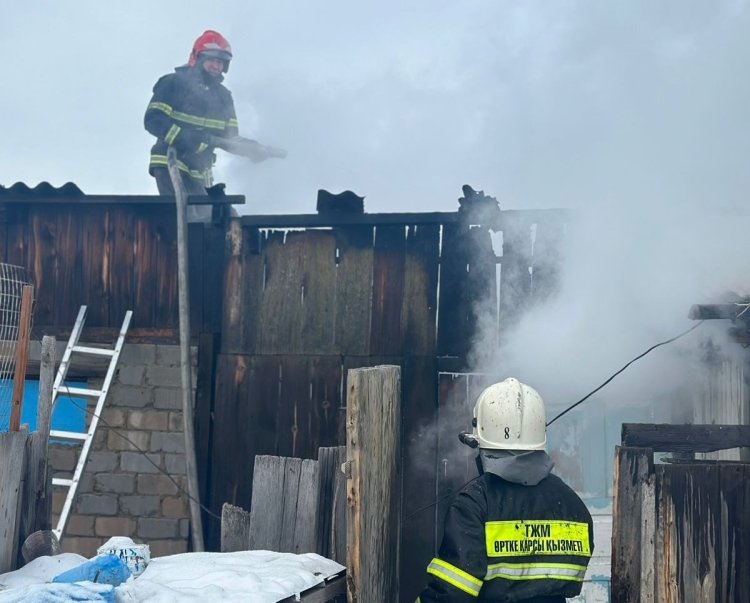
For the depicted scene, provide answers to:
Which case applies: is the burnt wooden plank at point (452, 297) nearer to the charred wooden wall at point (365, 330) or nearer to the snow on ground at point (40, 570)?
the charred wooden wall at point (365, 330)

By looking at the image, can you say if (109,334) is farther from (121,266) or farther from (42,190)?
(42,190)

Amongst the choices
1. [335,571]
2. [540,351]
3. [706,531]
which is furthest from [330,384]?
[706,531]

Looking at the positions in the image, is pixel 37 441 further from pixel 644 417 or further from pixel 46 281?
pixel 644 417

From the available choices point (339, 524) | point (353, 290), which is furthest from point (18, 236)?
point (339, 524)

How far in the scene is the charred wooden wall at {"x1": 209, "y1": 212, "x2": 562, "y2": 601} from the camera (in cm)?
649

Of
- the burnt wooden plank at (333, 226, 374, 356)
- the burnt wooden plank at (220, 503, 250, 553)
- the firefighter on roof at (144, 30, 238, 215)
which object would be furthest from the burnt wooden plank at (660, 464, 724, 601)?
the firefighter on roof at (144, 30, 238, 215)

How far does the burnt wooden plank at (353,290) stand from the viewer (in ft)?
22.4

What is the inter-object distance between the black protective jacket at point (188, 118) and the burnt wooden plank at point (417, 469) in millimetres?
3823

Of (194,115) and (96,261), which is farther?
(194,115)

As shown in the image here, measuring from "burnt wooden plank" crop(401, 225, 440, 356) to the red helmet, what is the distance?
3761 mm

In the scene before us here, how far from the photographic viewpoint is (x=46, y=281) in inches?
292

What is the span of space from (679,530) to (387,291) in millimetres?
3446

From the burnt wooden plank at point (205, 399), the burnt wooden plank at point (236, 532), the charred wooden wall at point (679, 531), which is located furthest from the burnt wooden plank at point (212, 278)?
the charred wooden wall at point (679, 531)

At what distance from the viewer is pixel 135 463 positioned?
7.14 meters
